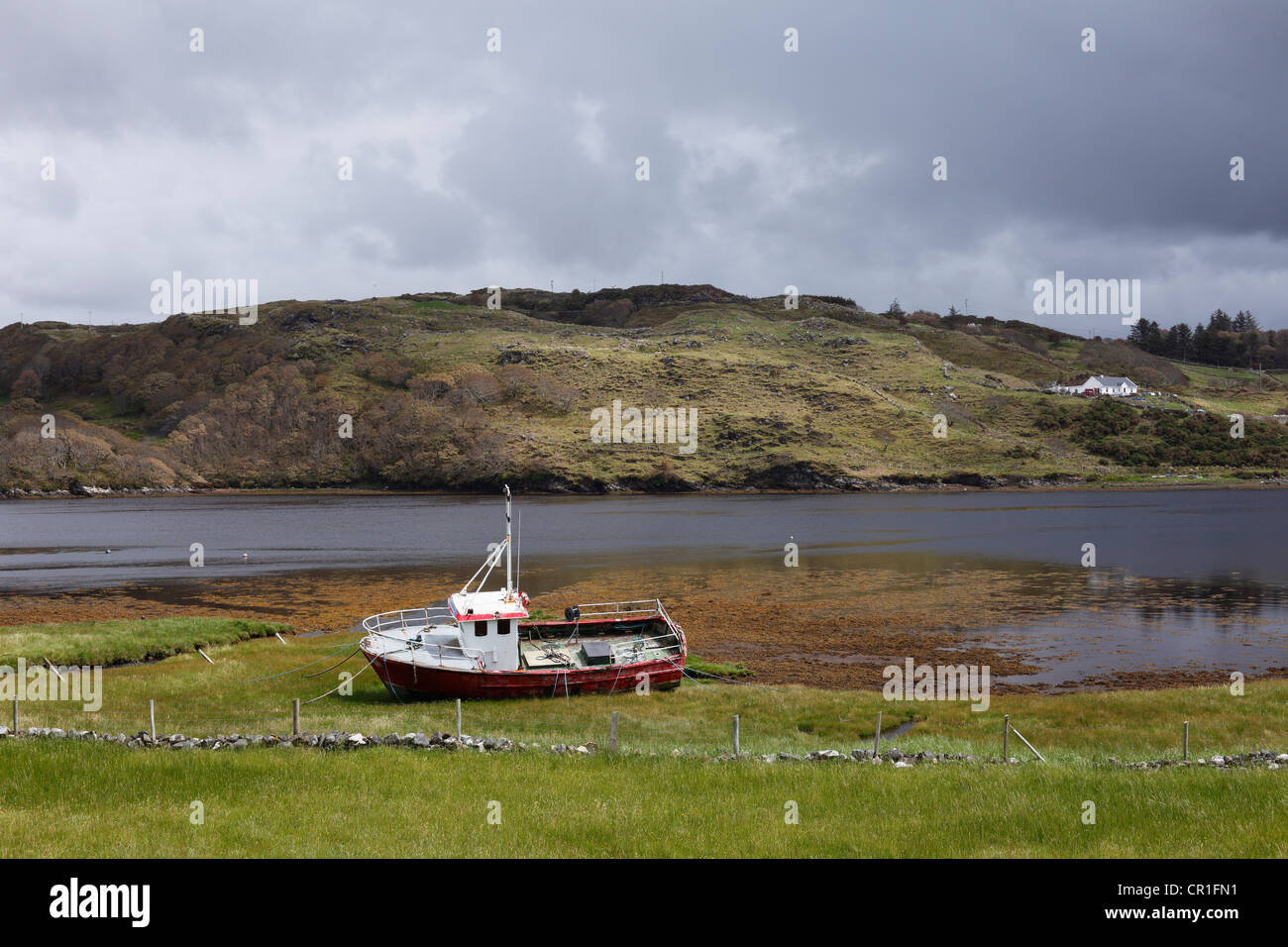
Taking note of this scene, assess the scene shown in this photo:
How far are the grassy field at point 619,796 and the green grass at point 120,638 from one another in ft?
39.7

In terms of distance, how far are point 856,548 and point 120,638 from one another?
61.3 metres

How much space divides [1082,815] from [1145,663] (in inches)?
1102

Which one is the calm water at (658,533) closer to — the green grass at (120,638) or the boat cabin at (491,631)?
the green grass at (120,638)

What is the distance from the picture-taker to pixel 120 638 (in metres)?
40.1

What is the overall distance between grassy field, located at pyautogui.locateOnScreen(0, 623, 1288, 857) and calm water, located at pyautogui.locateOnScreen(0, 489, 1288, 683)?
19808 mm

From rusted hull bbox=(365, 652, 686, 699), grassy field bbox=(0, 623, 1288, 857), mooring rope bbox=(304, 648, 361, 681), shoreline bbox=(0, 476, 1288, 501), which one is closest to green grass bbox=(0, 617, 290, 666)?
mooring rope bbox=(304, 648, 361, 681)

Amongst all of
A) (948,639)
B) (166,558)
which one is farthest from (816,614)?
(166,558)

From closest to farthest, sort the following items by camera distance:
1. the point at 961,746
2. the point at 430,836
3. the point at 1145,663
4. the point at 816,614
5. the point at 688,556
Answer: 1. the point at 430,836
2. the point at 961,746
3. the point at 1145,663
4. the point at 816,614
5. the point at 688,556

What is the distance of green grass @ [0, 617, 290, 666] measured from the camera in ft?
122

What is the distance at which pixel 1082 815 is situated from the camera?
14.6m

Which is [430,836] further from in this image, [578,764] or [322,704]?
[322,704]

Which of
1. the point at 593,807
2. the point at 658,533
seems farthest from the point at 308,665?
the point at 658,533

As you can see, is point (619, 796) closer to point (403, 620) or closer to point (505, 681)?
point (505, 681)

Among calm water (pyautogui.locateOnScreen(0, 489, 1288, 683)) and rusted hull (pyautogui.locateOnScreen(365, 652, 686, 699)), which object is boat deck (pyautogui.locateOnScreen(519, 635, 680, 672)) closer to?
rusted hull (pyautogui.locateOnScreen(365, 652, 686, 699))
